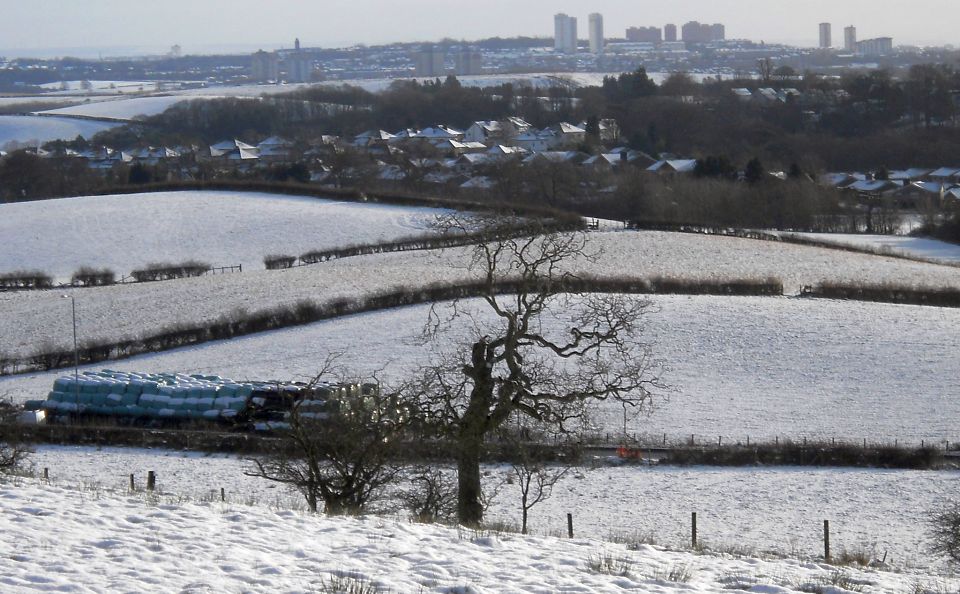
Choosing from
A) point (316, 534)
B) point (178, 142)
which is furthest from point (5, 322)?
point (178, 142)

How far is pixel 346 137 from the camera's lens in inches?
3558

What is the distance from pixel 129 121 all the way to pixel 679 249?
86019mm

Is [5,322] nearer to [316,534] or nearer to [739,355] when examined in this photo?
[739,355]

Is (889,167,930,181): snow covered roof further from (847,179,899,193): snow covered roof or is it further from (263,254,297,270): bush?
(263,254,297,270): bush

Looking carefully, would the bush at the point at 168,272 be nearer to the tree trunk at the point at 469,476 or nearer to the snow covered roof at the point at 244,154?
the tree trunk at the point at 469,476

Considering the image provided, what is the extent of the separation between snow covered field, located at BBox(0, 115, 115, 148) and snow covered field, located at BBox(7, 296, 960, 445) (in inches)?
3289

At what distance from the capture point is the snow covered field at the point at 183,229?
40.2 m

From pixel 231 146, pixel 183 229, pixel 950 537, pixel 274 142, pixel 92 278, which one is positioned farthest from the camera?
pixel 274 142

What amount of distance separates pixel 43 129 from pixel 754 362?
102 meters

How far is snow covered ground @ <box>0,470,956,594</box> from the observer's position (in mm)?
7812

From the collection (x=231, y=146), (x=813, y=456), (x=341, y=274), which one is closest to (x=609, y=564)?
(x=813, y=456)

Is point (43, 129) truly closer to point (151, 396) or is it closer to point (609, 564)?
point (151, 396)

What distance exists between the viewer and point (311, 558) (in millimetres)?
8453

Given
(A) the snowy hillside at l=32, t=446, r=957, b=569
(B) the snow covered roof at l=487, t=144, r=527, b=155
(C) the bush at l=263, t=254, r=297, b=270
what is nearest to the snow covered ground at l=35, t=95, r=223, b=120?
(B) the snow covered roof at l=487, t=144, r=527, b=155
